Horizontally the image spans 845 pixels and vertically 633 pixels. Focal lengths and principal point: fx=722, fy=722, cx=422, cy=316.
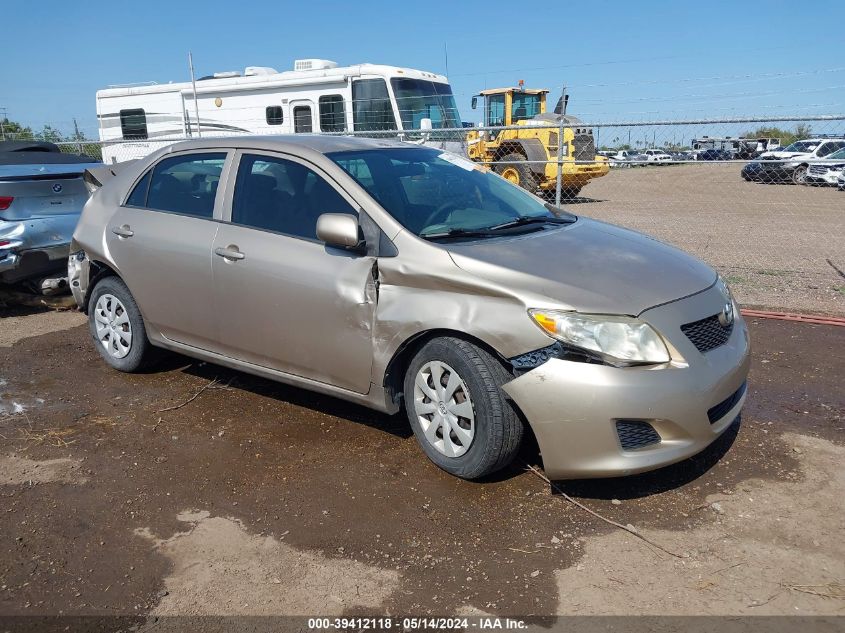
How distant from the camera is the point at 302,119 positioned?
15016 millimetres

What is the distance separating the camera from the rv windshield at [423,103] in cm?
1414

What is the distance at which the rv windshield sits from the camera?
1414 centimetres

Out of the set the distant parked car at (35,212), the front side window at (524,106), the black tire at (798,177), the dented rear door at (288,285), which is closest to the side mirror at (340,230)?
the dented rear door at (288,285)

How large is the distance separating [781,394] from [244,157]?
150 inches

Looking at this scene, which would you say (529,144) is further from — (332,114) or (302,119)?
(302,119)

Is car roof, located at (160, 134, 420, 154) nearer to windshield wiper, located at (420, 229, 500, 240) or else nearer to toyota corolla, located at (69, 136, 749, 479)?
toyota corolla, located at (69, 136, 749, 479)

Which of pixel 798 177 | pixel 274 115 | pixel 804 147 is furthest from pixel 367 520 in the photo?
pixel 804 147

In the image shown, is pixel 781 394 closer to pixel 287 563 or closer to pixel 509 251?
pixel 509 251

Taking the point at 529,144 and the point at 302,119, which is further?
the point at 529,144

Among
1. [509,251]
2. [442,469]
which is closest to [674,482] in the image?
[442,469]

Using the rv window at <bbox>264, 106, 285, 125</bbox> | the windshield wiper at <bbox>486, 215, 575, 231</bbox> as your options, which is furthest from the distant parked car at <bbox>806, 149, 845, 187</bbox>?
the windshield wiper at <bbox>486, 215, 575, 231</bbox>

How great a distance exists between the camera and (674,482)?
12.0 feet

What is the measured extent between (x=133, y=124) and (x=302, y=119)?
5.22m

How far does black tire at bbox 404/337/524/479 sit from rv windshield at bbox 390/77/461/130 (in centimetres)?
1126
